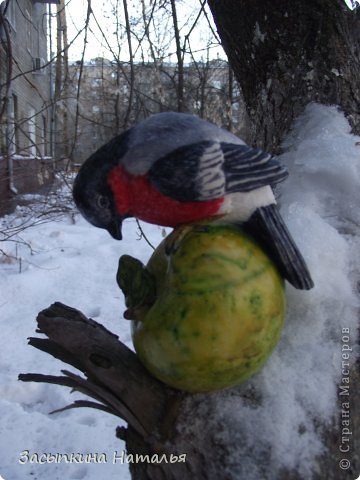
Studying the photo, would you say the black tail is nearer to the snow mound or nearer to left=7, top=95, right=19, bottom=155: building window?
the snow mound

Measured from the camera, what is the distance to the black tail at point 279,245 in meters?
0.71

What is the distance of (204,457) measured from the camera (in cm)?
74

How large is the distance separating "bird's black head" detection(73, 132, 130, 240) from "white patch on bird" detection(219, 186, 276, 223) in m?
0.18

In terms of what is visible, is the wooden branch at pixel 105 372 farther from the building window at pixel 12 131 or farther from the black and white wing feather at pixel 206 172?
the building window at pixel 12 131

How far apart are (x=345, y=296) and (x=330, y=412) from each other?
0.23 m

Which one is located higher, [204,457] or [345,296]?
[345,296]

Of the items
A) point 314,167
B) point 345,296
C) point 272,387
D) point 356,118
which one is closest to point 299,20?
point 356,118

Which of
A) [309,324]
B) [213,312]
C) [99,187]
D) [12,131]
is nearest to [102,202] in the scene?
[99,187]

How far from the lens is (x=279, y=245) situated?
0.71 metres

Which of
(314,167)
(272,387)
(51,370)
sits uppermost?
(314,167)

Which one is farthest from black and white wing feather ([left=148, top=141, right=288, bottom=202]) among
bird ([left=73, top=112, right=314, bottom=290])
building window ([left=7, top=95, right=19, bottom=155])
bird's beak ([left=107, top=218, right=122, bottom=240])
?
building window ([left=7, top=95, right=19, bottom=155])

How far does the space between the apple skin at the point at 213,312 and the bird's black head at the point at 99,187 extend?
12 centimetres

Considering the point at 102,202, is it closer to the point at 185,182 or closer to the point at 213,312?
the point at 185,182

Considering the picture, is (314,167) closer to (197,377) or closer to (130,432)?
(197,377)
